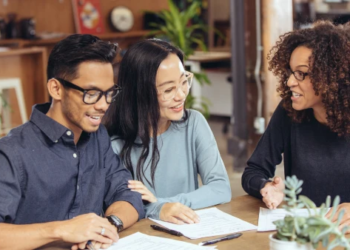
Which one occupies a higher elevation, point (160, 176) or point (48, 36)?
point (48, 36)

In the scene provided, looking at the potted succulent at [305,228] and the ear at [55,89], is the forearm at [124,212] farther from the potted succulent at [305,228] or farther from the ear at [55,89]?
the potted succulent at [305,228]

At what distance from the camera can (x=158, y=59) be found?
7.41 feet

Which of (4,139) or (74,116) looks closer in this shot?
(4,139)

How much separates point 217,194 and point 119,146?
0.44 metres

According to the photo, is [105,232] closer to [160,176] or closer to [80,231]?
[80,231]

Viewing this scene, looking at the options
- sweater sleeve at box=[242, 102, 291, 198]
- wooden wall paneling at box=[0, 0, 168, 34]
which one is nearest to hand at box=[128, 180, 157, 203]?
sweater sleeve at box=[242, 102, 291, 198]

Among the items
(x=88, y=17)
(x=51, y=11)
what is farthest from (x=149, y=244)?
(x=88, y=17)

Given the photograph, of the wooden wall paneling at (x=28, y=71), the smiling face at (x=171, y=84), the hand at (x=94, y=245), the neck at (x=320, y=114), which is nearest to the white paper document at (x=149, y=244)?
the hand at (x=94, y=245)

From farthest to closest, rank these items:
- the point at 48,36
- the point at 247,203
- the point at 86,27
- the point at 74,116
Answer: the point at 86,27, the point at 48,36, the point at 247,203, the point at 74,116

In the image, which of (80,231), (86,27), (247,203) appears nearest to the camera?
(80,231)

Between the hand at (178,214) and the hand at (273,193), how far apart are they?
264 millimetres

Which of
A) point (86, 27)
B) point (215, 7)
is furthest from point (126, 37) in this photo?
point (215, 7)

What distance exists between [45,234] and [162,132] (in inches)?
34.3

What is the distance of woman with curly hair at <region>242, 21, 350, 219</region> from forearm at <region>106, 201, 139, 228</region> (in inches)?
17.9
